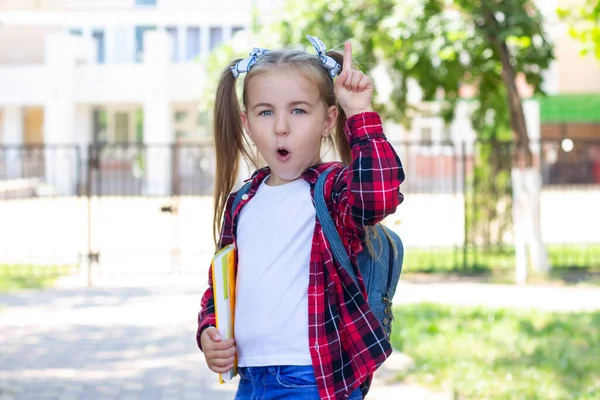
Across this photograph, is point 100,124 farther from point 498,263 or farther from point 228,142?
point 228,142

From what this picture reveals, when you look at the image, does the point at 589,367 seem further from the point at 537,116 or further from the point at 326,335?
the point at 537,116

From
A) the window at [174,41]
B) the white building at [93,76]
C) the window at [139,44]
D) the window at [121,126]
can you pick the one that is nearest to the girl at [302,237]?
the white building at [93,76]

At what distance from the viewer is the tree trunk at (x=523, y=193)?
1236 centimetres

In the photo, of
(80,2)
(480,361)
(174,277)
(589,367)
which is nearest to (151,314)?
(174,277)

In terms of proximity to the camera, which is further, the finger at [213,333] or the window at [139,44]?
the window at [139,44]

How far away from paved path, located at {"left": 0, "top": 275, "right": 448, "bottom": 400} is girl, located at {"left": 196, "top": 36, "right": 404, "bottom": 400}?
10.6ft

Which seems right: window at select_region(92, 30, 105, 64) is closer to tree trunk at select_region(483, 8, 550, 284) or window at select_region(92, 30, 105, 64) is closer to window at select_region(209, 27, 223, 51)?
window at select_region(209, 27, 223, 51)

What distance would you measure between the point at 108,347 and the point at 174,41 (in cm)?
2783

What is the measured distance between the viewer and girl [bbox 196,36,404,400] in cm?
246

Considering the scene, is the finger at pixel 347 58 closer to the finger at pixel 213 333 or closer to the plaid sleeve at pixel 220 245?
the plaid sleeve at pixel 220 245

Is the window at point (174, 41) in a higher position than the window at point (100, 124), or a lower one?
higher

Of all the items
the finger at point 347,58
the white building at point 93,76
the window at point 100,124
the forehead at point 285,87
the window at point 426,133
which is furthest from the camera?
the window at point 100,124

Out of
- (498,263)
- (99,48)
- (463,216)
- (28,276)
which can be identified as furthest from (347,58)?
(99,48)

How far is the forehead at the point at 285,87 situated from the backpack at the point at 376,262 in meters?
0.22
